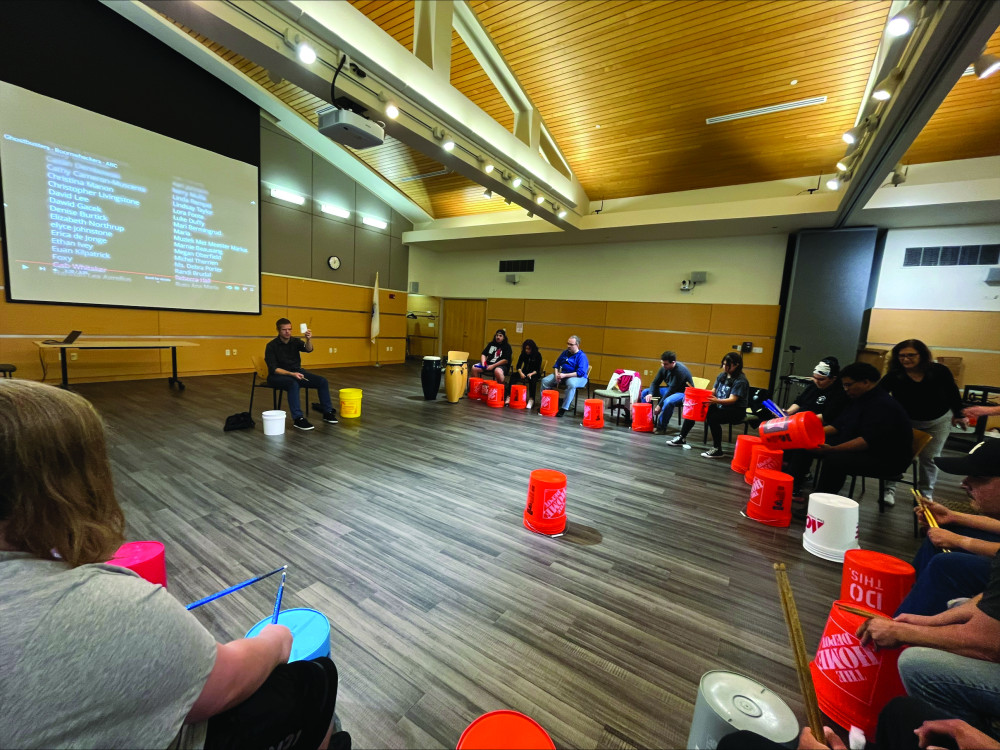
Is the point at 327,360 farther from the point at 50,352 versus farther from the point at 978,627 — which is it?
the point at 978,627

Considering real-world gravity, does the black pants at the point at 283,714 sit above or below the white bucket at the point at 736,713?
above

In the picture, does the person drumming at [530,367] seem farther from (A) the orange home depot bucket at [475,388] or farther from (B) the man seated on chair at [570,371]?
(A) the orange home depot bucket at [475,388]

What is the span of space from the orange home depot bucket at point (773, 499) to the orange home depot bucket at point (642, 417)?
7.87 ft

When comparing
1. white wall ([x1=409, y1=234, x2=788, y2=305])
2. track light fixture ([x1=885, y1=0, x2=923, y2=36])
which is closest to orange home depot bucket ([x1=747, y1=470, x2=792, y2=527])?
track light fixture ([x1=885, y1=0, x2=923, y2=36])

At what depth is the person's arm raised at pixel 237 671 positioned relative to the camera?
2.32ft

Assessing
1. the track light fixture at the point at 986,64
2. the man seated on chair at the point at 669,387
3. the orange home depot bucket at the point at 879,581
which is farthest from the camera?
the man seated on chair at the point at 669,387

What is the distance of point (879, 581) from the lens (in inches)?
66.3

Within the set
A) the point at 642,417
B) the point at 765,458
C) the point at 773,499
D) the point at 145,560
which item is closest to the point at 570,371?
the point at 642,417

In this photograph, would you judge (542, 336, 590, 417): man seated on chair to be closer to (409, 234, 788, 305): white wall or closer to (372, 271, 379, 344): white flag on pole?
(409, 234, 788, 305): white wall

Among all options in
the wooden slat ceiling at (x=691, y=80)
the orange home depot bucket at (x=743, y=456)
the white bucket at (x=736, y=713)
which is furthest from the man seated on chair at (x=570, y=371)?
the white bucket at (x=736, y=713)

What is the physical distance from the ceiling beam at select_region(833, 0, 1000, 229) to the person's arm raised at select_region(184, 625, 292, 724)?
4594 millimetres

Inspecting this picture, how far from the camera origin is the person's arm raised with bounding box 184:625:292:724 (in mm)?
708

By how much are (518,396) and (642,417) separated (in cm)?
193

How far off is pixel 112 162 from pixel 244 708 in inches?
323
